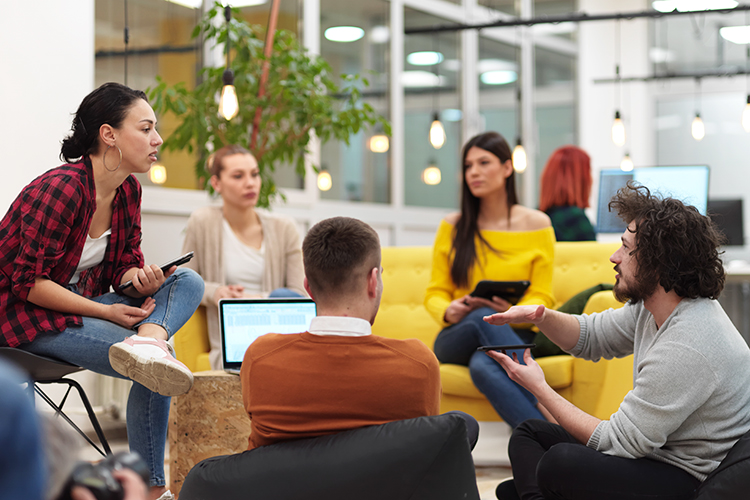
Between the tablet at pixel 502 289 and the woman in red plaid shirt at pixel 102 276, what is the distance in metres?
1.14

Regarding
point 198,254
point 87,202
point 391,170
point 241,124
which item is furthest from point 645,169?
point 87,202

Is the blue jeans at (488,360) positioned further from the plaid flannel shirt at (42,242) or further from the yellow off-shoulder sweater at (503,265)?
the plaid flannel shirt at (42,242)

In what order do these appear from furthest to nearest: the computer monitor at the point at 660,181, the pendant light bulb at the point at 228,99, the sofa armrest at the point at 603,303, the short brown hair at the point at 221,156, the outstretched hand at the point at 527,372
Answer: the computer monitor at the point at 660,181 → the pendant light bulb at the point at 228,99 → the short brown hair at the point at 221,156 → the sofa armrest at the point at 603,303 → the outstretched hand at the point at 527,372

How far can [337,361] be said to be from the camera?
4.58ft

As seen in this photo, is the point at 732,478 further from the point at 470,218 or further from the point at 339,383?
the point at 470,218

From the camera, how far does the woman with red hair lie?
417cm

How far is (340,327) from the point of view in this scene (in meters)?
1.42

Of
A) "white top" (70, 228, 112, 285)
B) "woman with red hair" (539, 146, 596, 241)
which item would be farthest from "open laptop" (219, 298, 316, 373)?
"woman with red hair" (539, 146, 596, 241)

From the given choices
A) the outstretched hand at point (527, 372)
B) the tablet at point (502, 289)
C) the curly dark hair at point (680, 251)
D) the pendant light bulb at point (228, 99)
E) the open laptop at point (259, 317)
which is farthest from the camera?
the pendant light bulb at point (228, 99)

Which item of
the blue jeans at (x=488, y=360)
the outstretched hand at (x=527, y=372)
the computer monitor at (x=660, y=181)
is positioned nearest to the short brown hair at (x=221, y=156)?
the blue jeans at (x=488, y=360)

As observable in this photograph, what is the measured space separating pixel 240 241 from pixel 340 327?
7.16 feet

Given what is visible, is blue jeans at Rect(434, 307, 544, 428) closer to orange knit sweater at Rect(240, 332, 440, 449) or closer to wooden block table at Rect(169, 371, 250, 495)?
wooden block table at Rect(169, 371, 250, 495)

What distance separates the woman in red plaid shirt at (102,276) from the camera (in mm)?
1938

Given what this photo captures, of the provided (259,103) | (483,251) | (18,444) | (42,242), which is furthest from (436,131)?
(18,444)
